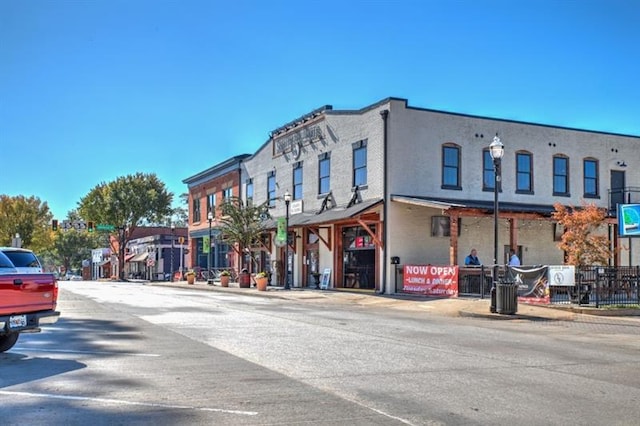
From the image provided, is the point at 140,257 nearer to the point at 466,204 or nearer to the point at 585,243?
the point at 466,204

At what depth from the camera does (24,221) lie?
212 ft

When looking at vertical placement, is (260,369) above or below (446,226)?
below

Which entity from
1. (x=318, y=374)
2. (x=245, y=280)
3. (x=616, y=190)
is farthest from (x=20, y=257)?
(x=616, y=190)

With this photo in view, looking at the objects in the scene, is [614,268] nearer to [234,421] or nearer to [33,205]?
[234,421]

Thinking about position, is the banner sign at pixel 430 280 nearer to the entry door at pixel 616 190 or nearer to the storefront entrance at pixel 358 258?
the storefront entrance at pixel 358 258

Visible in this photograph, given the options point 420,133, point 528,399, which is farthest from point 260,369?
point 420,133

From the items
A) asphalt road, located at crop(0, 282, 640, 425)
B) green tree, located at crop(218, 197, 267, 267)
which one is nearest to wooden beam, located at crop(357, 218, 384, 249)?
green tree, located at crop(218, 197, 267, 267)

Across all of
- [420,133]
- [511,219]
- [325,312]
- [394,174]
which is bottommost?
[325,312]

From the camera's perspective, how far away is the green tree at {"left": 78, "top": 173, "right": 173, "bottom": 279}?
213ft

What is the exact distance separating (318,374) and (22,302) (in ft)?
16.5

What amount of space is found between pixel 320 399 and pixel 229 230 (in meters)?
29.5

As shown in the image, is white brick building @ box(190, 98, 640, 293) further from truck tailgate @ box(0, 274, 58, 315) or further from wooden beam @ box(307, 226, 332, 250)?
truck tailgate @ box(0, 274, 58, 315)

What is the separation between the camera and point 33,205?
66.8 metres

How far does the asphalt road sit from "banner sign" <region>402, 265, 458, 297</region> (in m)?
8.01
